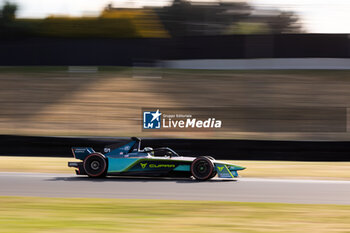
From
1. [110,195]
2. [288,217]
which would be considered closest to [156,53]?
[110,195]

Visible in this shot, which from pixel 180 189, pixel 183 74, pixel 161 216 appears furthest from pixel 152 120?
pixel 161 216

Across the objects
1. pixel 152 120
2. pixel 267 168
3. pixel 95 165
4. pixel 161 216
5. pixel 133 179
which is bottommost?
pixel 267 168

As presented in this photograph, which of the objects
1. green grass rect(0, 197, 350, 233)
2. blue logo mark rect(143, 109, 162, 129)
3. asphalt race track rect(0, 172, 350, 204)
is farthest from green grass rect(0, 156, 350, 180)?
blue logo mark rect(143, 109, 162, 129)

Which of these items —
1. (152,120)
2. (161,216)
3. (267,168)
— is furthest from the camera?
A: (152,120)

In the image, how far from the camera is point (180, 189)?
8.24 meters

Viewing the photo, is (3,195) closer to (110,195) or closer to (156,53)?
(110,195)

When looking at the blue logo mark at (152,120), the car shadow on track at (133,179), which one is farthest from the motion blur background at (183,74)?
the car shadow on track at (133,179)

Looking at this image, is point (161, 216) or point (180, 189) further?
point (180, 189)

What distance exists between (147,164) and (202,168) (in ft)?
3.32

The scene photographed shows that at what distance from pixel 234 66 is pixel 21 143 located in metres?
10.4

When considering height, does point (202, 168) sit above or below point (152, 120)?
below

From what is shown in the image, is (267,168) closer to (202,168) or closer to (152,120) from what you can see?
(202,168)

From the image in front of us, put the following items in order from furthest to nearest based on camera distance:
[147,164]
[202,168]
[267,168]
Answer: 1. [267,168]
2. [147,164]
3. [202,168]

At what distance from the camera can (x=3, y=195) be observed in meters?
7.59
